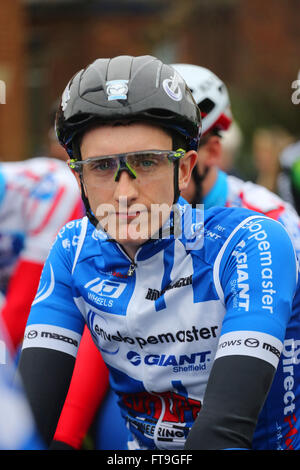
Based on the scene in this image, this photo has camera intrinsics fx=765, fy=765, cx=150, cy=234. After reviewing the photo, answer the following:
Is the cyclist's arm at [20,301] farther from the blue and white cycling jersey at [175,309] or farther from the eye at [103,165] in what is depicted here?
the eye at [103,165]

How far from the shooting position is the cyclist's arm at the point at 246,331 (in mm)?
2133

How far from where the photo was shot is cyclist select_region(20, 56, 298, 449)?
2.46 m

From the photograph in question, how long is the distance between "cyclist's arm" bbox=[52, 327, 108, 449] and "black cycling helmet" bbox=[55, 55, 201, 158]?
38.3 inches

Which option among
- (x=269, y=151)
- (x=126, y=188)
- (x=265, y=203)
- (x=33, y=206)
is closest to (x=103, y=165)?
(x=126, y=188)

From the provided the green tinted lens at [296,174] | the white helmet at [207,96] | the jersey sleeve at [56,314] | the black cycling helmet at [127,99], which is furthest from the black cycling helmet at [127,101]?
the green tinted lens at [296,174]

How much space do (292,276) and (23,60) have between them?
2098 centimetres

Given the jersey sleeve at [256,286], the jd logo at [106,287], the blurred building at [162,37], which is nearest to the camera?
the jersey sleeve at [256,286]

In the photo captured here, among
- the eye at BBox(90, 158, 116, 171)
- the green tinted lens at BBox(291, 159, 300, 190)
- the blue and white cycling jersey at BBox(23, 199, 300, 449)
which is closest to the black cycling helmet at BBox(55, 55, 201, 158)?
the eye at BBox(90, 158, 116, 171)

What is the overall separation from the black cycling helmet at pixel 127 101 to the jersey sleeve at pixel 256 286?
0.34 metres

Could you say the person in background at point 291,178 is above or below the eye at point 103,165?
below

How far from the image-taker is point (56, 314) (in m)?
2.68

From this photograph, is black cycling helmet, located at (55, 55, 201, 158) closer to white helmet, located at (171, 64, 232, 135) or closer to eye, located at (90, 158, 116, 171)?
eye, located at (90, 158, 116, 171)
